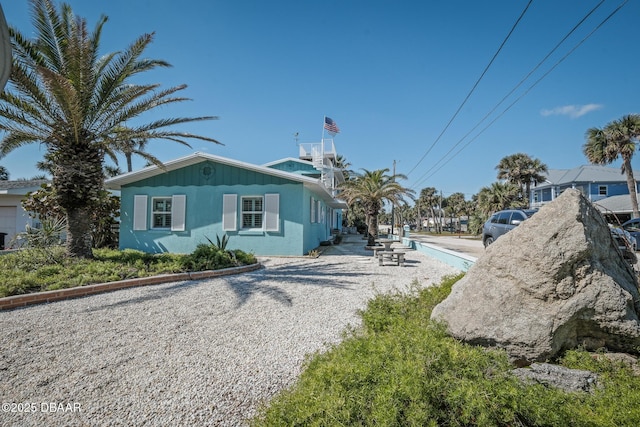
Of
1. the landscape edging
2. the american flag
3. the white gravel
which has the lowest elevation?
the white gravel

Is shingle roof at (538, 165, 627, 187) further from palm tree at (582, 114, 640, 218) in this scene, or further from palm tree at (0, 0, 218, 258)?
palm tree at (0, 0, 218, 258)

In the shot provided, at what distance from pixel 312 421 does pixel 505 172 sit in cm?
3471

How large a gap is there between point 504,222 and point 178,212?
1394 centimetres

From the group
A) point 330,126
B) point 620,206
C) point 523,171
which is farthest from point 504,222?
point 620,206

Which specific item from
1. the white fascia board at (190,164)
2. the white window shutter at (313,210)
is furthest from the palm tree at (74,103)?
the white window shutter at (313,210)

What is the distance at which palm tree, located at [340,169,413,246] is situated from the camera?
1667 centimetres

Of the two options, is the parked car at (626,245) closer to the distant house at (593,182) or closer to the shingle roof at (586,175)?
the distant house at (593,182)

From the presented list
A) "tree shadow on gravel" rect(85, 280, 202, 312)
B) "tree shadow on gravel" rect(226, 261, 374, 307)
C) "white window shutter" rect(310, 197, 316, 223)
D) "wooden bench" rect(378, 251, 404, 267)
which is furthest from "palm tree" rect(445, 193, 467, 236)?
"tree shadow on gravel" rect(85, 280, 202, 312)

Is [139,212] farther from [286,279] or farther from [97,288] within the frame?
[286,279]

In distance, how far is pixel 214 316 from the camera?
4.82 metres

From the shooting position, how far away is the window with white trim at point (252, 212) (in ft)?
41.9

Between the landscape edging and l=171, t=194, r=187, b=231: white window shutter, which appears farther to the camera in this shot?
l=171, t=194, r=187, b=231: white window shutter

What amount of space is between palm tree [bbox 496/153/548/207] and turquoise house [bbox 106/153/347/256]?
25700mm

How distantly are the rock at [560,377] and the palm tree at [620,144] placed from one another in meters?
24.6
